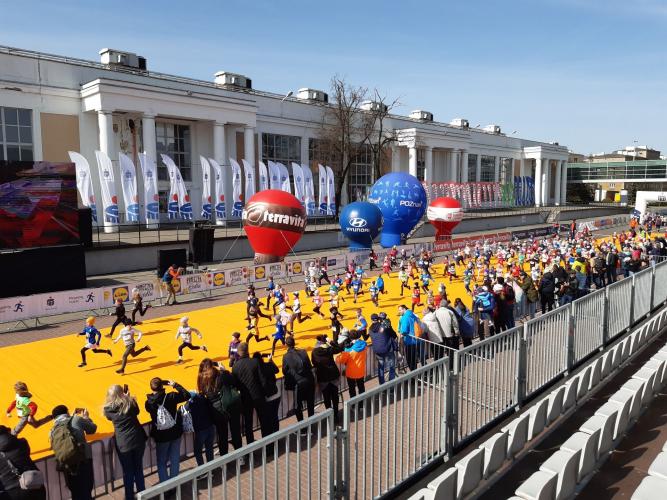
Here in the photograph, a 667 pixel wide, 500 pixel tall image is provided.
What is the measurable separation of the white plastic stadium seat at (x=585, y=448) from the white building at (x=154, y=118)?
38473 millimetres

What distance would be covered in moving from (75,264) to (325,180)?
87.0 ft

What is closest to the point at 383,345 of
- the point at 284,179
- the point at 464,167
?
the point at 284,179

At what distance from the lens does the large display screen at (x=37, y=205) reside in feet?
68.9

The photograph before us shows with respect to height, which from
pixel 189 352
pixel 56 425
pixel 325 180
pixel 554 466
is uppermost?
pixel 325 180

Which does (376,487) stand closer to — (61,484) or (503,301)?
(61,484)

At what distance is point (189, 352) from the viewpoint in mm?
14914

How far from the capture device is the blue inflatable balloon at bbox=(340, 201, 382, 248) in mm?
32969

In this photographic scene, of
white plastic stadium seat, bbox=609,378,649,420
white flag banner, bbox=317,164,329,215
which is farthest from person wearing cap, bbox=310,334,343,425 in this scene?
white flag banner, bbox=317,164,329,215

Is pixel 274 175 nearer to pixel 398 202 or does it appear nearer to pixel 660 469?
pixel 398 202

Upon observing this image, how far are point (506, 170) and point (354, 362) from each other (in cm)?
8839

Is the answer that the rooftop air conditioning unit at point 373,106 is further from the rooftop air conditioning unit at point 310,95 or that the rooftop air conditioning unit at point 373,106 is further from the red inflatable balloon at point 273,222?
the red inflatable balloon at point 273,222

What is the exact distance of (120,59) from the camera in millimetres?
44062

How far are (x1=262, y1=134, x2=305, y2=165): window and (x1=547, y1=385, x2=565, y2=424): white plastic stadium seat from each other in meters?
47.3

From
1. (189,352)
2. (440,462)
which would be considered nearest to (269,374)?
(440,462)
